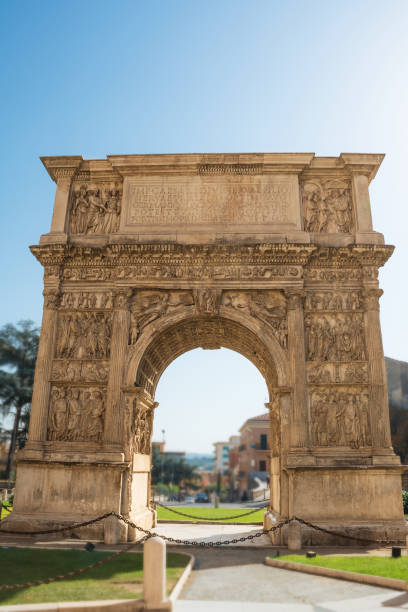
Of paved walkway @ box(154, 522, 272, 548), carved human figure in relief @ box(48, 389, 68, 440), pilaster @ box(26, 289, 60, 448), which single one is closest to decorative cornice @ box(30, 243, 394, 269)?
pilaster @ box(26, 289, 60, 448)

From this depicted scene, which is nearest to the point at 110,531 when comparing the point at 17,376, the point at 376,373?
the point at 376,373

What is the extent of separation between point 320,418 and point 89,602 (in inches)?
384

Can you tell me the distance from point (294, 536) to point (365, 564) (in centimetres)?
295

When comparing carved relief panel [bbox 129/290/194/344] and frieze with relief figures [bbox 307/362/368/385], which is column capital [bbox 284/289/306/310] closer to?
frieze with relief figures [bbox 307/362/368/385]

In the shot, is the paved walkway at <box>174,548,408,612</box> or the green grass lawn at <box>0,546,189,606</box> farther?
the green grass lawn at <box>0,546,189,606</box>

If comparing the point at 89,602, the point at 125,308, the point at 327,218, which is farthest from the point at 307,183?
the point at 89,602

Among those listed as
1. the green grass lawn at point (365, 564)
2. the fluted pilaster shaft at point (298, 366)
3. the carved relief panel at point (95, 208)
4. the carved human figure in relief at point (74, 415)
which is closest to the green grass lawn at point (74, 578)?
the green grass lawn at point (365, 564)

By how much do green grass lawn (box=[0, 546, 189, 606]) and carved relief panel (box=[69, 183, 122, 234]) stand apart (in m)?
10.2

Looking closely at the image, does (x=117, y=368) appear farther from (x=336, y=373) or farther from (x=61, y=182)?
(x=61, y=182)

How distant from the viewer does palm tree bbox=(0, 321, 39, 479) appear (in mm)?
44656

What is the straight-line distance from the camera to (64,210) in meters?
17.7

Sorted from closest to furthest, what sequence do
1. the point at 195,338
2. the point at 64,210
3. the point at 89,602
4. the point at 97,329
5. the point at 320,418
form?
the point at 89,602
the point at 320,418
the point at 97,329
the point at 64,210
the point at 195,338

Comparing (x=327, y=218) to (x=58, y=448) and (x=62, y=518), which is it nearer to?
(x=58, y=448)

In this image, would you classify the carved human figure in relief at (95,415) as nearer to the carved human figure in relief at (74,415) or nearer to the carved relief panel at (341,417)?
the carved human figure in relief at (74,415)
